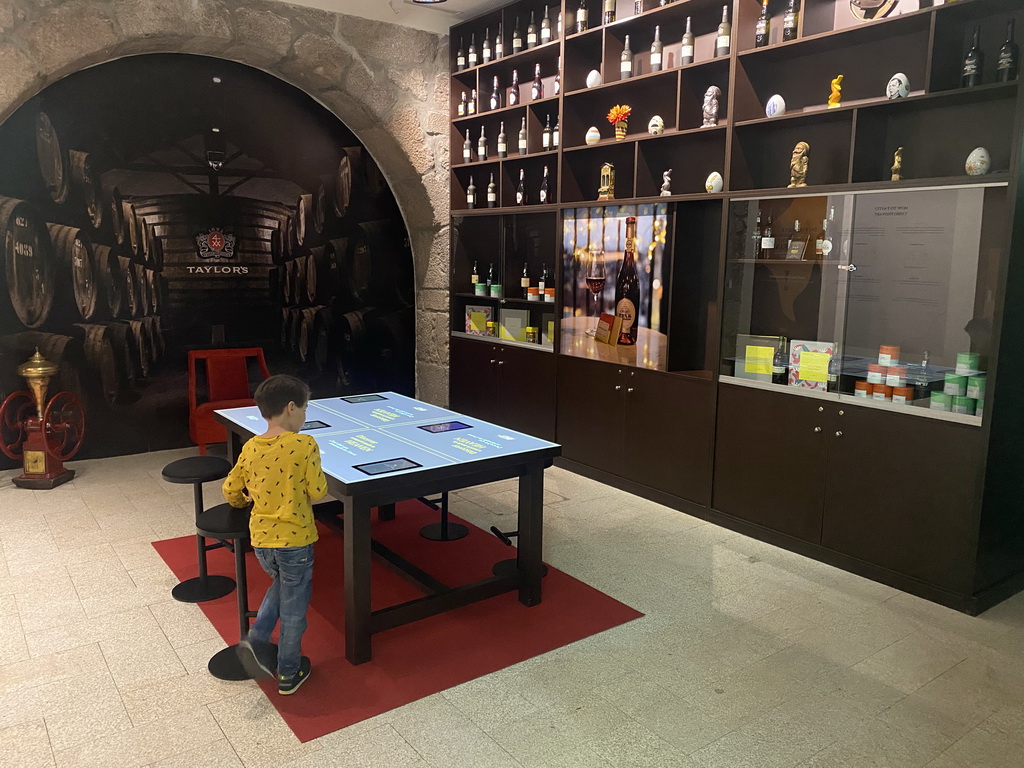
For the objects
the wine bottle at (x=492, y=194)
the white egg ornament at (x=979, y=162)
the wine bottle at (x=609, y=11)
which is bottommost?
the white egg ornament at (x=979, y=162)

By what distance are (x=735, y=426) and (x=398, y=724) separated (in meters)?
2.49

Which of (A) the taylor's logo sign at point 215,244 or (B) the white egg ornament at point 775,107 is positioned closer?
(B) the white egg ornament at point 775,107

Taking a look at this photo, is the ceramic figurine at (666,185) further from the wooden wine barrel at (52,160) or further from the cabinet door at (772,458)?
the wooden wine barrel at (52,160)

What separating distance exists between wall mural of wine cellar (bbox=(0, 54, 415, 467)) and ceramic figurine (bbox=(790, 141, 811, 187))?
3.62 meters

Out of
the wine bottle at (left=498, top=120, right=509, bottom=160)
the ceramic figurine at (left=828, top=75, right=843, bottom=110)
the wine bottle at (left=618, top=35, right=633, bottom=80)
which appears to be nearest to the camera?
the ceramic figurine at (left=828, top=75, right=843, bottom=110)

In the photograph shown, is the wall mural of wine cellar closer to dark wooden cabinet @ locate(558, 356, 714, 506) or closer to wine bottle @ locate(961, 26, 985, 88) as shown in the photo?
dark wooden cabinet @ locate(558, 356, 714, 506)

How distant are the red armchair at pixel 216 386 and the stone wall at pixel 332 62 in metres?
1.59

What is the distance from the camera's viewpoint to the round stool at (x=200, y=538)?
3236 millimetres

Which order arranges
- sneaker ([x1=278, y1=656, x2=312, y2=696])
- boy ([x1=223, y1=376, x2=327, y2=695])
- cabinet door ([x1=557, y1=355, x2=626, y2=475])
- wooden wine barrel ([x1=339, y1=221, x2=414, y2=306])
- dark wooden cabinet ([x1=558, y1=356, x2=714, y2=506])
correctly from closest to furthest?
boy ([x1=223, y1=376, x2=327, y2=695]), sneaker ([x1=278, y1=656, x2=312, y2=696]), dark wooden cabinet ([x1=558, y1=356, x2=714, y2=506]), cabinet door ([x1=557, y1=355, x2=626, y2=475]), wooden wine barrel ([x1=339, y1=221, x2=414, y2=306])

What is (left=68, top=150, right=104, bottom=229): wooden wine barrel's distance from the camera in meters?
5.18

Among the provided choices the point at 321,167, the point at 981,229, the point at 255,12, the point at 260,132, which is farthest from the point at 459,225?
the point at 981,229

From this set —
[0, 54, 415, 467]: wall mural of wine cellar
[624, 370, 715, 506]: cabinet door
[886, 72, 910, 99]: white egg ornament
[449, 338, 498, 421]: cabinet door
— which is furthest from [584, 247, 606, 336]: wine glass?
[0, 54, 415, 467]: wall mural of wine cellar

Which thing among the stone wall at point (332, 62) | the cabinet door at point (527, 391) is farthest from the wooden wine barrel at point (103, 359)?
the cabinet door at point (527, 391)

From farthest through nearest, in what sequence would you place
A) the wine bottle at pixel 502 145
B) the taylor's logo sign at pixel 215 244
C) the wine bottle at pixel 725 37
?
the wine bottle at pixel 502 145 → the taylor's logo sign at pixel 215 244 → the wine bottle at pixel 725 37
